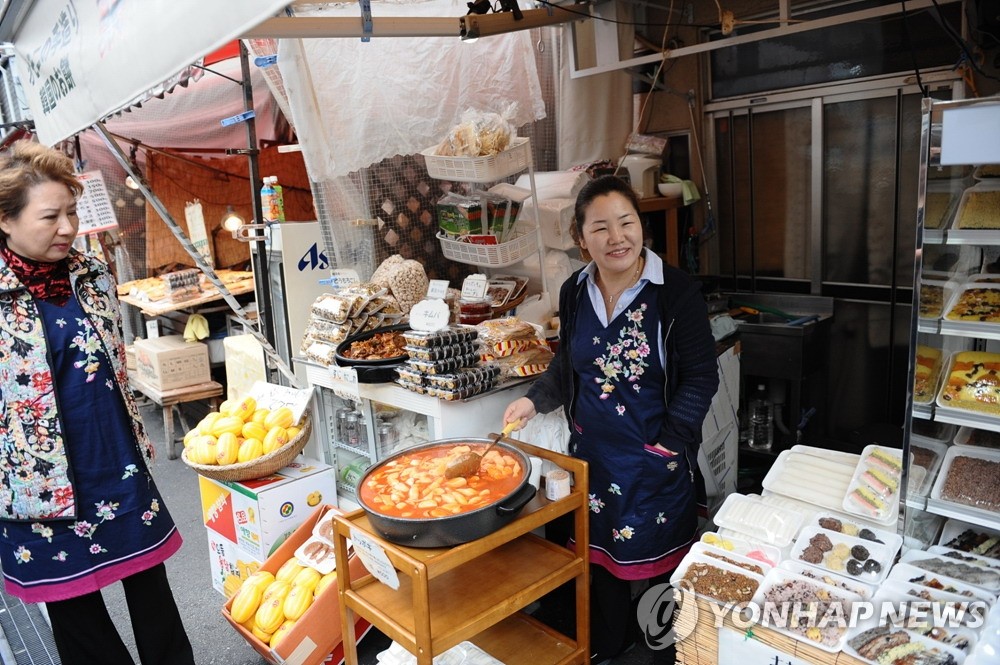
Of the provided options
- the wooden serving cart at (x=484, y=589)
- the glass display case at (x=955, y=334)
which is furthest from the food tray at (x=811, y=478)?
the wooden serving cart at (x=484, y=589)

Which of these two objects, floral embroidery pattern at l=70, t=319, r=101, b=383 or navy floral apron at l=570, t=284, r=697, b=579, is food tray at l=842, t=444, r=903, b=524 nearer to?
navy floral apron at l=570, t=284, r=697, b=579

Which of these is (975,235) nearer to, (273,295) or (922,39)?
(922,39)

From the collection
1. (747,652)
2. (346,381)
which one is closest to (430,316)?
(346,381)

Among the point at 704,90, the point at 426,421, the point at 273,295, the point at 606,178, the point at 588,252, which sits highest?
A: the point at 704,90

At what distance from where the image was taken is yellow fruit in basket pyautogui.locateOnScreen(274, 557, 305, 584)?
3.10 meters

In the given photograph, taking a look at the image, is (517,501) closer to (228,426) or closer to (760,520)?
(760,520)

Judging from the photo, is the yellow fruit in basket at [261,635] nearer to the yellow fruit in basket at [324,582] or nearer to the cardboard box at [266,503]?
the yellow fruit in basket at [324,582]

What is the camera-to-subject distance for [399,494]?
7.82ft

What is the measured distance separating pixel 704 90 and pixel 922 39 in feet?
4.64

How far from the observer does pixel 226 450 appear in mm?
3346

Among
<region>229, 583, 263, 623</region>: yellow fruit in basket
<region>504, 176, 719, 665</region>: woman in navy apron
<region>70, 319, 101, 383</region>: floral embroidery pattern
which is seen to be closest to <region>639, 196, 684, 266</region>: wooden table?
<region>504, 176, 719, 665</region>: woman in navy apron

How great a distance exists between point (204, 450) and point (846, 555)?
2.76 m

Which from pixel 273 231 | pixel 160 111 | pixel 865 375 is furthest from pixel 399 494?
pixel 160 111

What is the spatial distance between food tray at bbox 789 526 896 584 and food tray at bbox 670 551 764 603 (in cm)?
18
